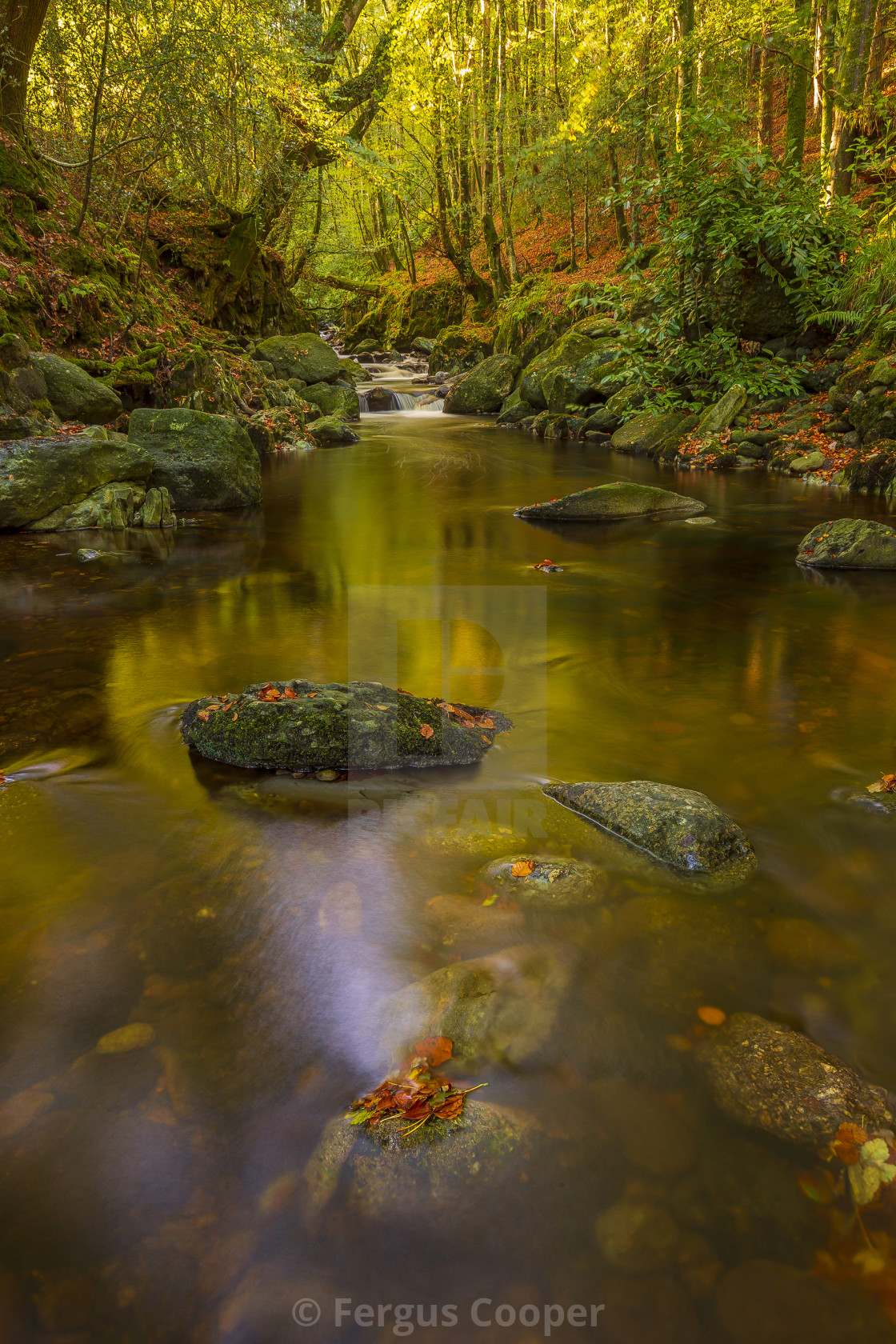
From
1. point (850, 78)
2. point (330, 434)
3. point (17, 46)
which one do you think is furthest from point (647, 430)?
point (17, 46)

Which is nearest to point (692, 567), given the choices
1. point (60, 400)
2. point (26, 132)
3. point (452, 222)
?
point (60, 400)

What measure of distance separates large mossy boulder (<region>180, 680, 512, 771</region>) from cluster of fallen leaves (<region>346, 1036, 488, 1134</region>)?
187 centimetres

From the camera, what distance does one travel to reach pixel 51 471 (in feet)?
30.1

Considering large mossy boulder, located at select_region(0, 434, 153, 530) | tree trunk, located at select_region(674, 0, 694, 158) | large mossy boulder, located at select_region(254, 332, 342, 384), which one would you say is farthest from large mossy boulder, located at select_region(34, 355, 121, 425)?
tree trunk, located at select_region(674, 0, 694, 158)

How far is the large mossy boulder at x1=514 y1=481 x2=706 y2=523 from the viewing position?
1027 centimetres

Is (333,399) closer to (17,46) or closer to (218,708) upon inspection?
(17,46)

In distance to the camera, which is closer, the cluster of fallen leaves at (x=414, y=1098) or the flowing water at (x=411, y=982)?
the flowing water at (x=411, y=982)

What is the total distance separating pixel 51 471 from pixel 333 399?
1276 cm

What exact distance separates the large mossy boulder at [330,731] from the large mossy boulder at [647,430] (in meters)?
12.8

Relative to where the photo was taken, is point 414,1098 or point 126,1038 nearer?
point 414,1098

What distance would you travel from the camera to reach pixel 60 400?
10.6 m

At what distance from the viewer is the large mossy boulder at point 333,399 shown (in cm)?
2047

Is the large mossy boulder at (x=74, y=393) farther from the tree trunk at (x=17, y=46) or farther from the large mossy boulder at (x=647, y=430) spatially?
the large mossy boulder at (x=647, y=430)

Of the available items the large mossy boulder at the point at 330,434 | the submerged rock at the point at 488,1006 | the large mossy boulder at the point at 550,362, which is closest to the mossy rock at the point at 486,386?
the large mossy boulder at the point at 550,362
